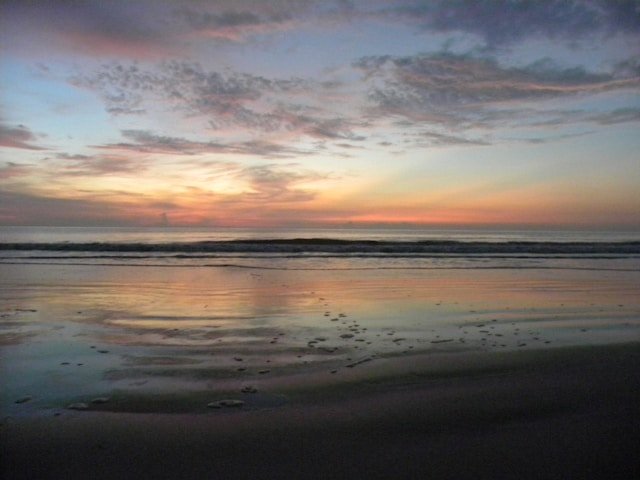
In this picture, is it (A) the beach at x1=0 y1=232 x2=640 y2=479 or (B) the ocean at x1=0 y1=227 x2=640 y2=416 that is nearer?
(A) the beach at x1=0 y1=232 x2=640 y2=479

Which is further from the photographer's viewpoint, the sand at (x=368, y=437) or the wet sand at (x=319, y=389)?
the wet sand at (x=319, y=389)

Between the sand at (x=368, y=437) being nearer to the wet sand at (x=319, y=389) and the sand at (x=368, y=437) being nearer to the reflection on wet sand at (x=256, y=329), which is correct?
the wet sand at (x=319, y=389)

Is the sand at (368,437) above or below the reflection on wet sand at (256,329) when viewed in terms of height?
below

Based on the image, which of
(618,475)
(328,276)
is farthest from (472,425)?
(328,276)

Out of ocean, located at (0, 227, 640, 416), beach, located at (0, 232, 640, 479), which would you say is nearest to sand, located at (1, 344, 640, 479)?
beach, located at (0, 232, 640, 479)

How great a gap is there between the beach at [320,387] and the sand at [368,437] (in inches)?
0.6

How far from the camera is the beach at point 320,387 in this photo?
3318 millimetres

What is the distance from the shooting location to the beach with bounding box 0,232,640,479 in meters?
3.32

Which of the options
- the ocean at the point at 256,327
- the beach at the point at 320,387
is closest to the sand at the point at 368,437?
the beach at the point at 320,387

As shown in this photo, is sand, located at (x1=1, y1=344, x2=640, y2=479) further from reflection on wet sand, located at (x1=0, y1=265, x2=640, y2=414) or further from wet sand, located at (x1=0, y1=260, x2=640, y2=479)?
reflection on wet sand, located at (x1=0, y1=265, x2=640, y2=414)

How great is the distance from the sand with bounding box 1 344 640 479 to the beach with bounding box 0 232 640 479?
0.6 inches

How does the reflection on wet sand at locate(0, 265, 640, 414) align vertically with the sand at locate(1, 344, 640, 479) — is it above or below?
above

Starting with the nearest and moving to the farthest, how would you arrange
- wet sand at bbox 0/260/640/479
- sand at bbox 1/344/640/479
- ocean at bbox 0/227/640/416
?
sand at bbox 1/344/640/479
wet sand at bbox 0/260/640/479
ocean at bbox 0/227/640/416

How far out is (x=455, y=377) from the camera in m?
5.05
